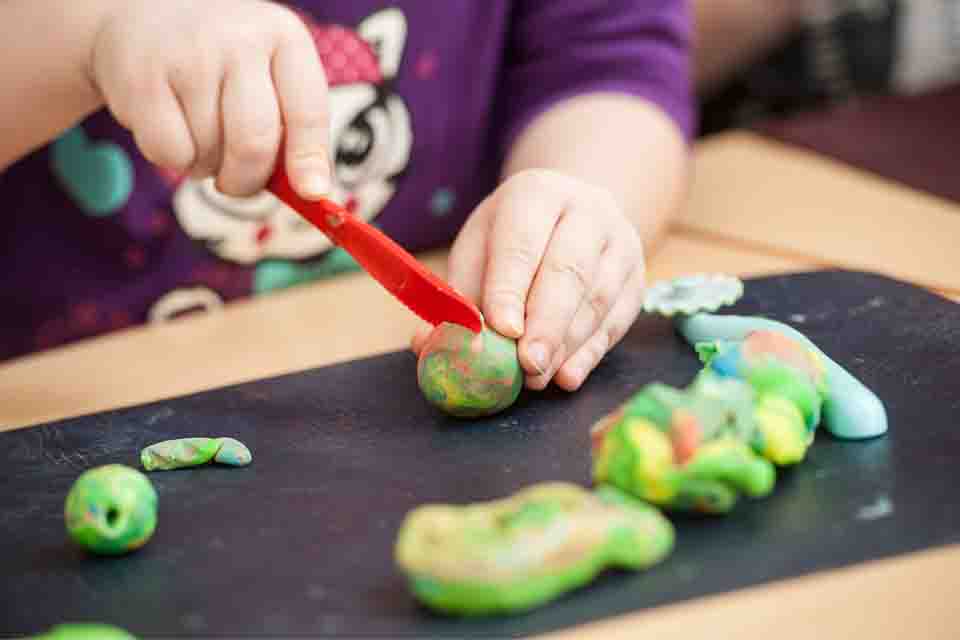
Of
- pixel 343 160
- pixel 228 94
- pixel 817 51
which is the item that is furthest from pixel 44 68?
pixel 817 51

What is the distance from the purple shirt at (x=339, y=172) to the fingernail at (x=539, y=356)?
392mm

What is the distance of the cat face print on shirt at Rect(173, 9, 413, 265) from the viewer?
3.20ft

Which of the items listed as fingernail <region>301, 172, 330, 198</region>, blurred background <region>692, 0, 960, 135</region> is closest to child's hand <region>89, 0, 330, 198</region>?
fingernail <region>301, 172, 330, 198</region>

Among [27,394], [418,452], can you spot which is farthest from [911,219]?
[27,394]

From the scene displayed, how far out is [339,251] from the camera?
1019mm

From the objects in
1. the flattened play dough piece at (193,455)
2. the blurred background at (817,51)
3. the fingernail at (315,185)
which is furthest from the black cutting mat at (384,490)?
the blurred background at (817,51)

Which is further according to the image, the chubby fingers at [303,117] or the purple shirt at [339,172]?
the purple shirt at [339,172]

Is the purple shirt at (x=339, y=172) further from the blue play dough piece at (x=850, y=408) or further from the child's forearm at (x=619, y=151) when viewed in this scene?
the blue play dough piece at (x=850, y=408)

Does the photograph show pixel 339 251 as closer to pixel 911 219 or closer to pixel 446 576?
pixel 911 219

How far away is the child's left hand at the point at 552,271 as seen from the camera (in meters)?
0.65

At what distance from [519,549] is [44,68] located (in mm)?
480

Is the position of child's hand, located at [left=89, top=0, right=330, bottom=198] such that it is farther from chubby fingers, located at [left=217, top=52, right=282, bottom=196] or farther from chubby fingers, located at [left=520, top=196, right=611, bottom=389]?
chubby fingers, located at [left=520, top=196, right=611, bottom=389]

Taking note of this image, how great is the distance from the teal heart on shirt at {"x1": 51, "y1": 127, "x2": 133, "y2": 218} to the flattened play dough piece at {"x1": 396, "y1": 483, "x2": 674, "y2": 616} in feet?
1.89

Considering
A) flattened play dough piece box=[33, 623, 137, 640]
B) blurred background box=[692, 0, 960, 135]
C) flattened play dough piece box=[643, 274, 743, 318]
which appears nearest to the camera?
flattened play dough piece box=[33, 623, 137, 640]
